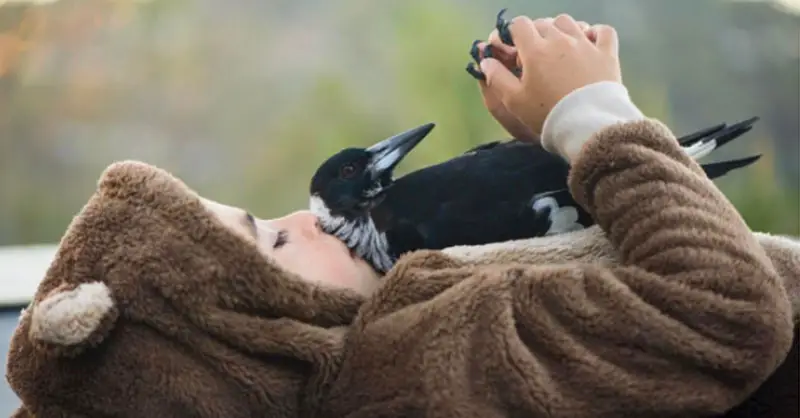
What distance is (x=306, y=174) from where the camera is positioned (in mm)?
1283

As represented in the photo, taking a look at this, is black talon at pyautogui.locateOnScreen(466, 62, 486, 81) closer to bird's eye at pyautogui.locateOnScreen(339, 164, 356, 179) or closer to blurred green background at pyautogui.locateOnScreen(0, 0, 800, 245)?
bird's eye at pyautogui.locateOnScreen(339, 164, 356, 179)


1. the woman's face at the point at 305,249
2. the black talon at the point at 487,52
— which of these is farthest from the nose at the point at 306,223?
the black talon at the point at 487,52

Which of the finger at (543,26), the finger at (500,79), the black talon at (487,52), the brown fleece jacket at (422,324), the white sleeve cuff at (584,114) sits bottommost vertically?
the brown fleece jacket at (422,324)

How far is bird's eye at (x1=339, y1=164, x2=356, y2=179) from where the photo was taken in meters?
0.71

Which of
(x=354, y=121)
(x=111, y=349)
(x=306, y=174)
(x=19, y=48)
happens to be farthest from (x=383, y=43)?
(x=111, y=349)

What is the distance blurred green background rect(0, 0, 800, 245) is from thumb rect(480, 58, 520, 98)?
0.54 metres

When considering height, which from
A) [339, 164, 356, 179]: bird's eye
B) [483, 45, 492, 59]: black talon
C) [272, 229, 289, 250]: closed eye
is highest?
[483, 45, 492, 59]: black talon

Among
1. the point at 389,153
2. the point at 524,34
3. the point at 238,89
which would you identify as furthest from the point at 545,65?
the point at 238,89

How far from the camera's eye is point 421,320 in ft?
1.78

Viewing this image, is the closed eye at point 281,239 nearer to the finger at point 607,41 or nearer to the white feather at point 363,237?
the white feather at point 363,237

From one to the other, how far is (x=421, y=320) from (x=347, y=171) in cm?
21

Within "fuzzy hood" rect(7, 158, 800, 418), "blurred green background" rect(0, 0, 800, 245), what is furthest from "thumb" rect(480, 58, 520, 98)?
"blurred green background" rect(0, 0, 800, 245)

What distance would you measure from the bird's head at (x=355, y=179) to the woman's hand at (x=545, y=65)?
0.33ft

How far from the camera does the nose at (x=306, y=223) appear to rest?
0.68 meters
